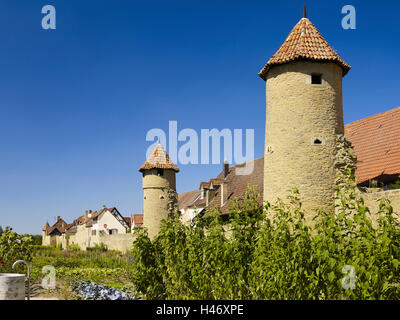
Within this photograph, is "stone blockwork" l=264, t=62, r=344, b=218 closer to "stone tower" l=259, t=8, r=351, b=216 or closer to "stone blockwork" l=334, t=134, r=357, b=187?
"stone tower" l=259, t=8, r=351, b=216

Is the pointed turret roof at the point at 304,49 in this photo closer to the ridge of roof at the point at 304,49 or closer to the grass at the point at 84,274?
the ridge of roof at the point at 304,49

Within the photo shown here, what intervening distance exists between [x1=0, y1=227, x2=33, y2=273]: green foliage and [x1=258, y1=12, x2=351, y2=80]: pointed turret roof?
13.2m

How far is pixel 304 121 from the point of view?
12977 mm

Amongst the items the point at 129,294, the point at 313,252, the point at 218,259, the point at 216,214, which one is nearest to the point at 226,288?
the point at 218,259

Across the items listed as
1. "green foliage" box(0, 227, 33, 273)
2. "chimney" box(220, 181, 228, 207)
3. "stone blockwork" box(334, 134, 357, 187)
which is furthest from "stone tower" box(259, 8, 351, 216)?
"chimney" box(220, 181, 228, 207)

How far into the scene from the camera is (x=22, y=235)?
Result: 19344 mm

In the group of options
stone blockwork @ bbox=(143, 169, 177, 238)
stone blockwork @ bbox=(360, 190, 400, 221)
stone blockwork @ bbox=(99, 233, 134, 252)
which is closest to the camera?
stone blockwork @ bbox=(360, 190, 400, 221)

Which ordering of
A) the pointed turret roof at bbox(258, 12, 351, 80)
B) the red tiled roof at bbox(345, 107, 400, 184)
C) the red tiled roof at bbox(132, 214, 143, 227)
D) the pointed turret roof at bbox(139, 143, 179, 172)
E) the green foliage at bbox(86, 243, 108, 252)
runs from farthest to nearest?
1. the red tiled roof at bbox(132, 214, 143, 227)
2. the green foliage at bbox(86, 243, 108, 252)
3. the pointed turret roof at bbox(139, 143, 179, 172)
4. the red tiled roof at bbox(345, 107, 400, 184)
5. the pointed turret roof at bbox(258, 12, 351, 80)

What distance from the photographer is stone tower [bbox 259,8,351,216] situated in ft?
41.9

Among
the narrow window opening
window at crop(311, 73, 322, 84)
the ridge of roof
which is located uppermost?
the ridge of roof

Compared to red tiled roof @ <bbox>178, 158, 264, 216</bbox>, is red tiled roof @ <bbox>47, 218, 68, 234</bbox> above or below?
below

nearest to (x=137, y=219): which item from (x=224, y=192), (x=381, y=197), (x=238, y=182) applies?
(x=224, y=192)

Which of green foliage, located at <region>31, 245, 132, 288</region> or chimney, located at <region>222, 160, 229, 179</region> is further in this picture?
chimney, located at <region>222, 160, 229, 179</region>
